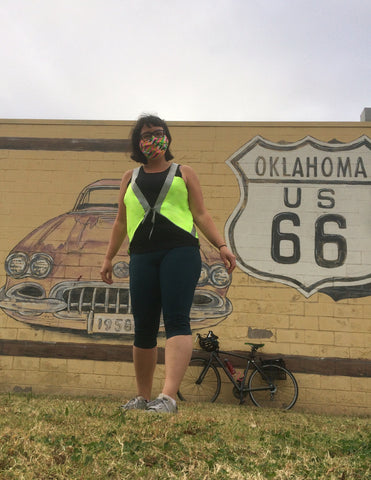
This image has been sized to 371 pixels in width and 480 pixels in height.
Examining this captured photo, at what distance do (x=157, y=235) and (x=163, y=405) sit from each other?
37.9 inches

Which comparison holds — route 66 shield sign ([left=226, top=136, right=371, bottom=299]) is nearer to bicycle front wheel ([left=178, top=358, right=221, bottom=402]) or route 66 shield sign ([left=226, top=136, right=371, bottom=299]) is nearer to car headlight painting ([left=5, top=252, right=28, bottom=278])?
bicycle front wheel ([left=178, top=358, right=221, bottom=402])

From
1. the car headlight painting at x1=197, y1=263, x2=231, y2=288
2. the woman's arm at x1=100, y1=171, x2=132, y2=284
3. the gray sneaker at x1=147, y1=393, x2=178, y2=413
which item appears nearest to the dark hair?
the woman's arm at x1=100, y1=171, x2=132, y2=284

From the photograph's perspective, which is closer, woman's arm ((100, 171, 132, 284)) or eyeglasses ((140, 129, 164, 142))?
eyeglasses ((140, 129, 164, 142))

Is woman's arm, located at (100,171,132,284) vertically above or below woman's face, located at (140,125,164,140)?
below

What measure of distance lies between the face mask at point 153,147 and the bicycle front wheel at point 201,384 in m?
3.50

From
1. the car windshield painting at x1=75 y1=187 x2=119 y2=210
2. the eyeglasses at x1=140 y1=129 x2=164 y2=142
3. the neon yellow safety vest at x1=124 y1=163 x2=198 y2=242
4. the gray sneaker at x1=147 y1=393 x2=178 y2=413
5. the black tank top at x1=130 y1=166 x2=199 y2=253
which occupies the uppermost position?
the car windshield painting at x1=75 y1=187 x2=119 y2=210

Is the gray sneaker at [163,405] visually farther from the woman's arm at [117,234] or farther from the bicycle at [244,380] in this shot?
the bicycle at [244,380]

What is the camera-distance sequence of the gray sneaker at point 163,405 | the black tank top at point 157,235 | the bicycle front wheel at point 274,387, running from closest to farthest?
the gray sneaker at point 163,405 < the black tank top at point 157,235 < the bicycle front wheel at point 274,387

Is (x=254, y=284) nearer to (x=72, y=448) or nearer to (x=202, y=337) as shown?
(x=202, y=337)

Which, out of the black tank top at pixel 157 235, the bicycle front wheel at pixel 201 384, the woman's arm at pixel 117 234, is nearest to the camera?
the black tank top at pixel 157 235

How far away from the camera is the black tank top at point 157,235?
2.78m

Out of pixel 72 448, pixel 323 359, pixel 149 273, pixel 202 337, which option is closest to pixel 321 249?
pixel 323 359

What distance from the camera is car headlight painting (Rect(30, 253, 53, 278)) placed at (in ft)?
20.6

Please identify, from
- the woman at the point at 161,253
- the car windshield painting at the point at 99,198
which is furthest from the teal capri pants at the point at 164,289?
the car windshield painting at the point at 99,198
